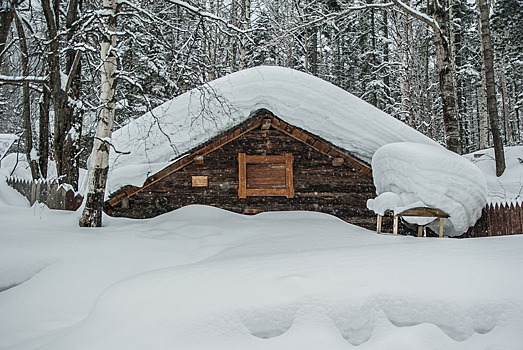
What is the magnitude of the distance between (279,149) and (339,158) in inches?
56.9

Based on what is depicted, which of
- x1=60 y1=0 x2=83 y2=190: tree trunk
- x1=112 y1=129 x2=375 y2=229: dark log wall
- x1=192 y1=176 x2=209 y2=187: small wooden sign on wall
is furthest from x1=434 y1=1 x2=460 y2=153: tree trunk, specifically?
x1=60 y1=0 x2=83 y2=190: tree trunk

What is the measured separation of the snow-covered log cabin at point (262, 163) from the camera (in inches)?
385

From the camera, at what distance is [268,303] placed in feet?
13.1

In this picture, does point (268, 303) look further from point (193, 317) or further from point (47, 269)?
point (47, 269)

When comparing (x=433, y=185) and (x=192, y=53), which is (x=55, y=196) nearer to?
(x=192, y=53)

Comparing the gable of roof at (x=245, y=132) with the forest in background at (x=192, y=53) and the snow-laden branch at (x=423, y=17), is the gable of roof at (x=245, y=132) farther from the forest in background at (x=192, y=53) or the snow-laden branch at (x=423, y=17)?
the snow-laden branch at (x=423, y=17)

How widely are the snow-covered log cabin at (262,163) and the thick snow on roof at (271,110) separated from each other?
3 centimetres

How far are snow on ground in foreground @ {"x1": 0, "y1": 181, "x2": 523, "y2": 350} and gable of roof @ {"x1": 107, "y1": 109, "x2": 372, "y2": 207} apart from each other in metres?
3.28

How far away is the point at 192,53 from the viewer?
836 cm

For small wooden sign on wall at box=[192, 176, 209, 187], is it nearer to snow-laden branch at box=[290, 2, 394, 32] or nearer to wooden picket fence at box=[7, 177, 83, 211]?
wooden picket fence at box=[7, 177, 83, 211]

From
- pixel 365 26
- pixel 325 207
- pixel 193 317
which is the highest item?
pixel 365 26

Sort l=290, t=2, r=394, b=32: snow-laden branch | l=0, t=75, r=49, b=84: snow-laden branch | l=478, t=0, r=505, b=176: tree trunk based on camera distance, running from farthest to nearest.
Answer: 1. l=478, t=0, r=505, b=176: tree trunk
2. l=290, t=2, r=394, b=32: snow-laden branch
3. l=0, t=75, r=49, b=84: snow-laden branch

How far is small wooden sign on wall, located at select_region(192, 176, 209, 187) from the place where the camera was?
10.1 metres

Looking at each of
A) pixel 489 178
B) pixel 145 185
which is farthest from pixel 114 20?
pixel 489 178
